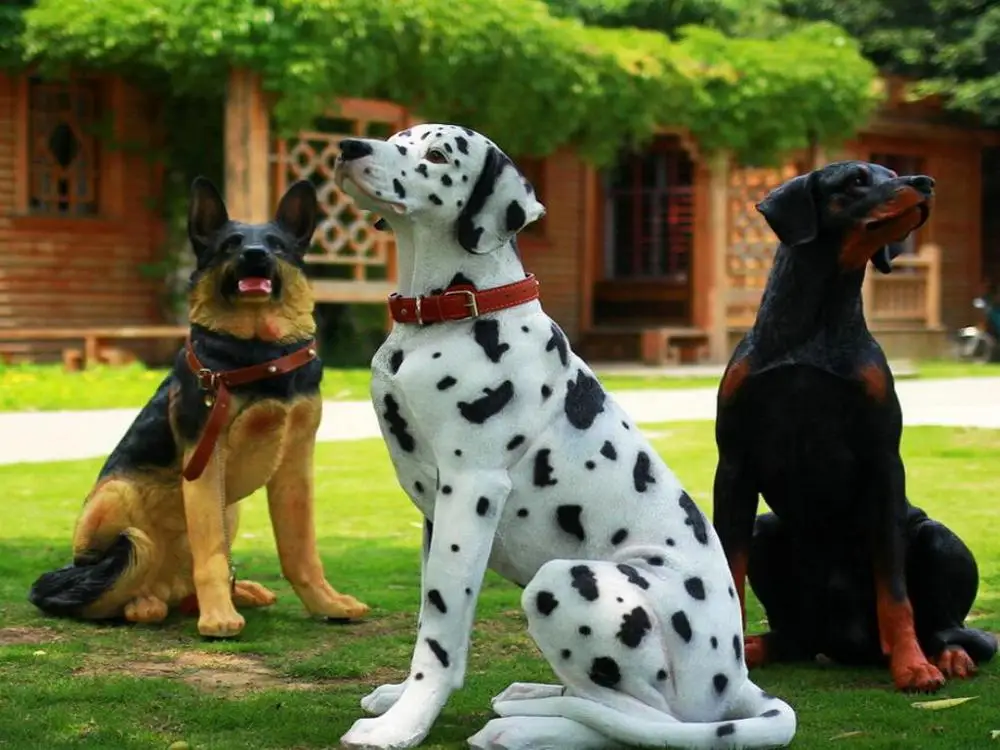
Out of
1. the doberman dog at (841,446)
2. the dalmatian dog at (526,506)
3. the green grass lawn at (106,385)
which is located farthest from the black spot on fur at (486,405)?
the green grass lawn at (106,385)

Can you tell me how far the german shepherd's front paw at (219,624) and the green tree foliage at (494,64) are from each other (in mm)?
11929

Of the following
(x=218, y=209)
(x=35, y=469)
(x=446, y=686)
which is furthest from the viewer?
(x=35, y=469)

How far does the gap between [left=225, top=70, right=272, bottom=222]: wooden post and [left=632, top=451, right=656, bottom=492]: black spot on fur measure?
45.4 feet

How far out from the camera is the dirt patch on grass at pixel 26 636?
226 inches

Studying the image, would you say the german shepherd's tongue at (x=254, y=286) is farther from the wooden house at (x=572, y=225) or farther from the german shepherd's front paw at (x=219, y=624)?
the wooden house at (x=572, y=225)

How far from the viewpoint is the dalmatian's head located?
164 inches

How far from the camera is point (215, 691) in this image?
4992mm

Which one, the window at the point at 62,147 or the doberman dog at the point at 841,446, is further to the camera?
the window at the point at 62,147

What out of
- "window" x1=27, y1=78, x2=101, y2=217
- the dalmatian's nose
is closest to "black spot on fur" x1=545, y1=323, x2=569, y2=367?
the dalmatian's nose

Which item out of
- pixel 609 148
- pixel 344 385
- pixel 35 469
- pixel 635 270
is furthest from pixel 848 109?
pixel 35 469

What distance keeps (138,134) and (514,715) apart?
54.6ft

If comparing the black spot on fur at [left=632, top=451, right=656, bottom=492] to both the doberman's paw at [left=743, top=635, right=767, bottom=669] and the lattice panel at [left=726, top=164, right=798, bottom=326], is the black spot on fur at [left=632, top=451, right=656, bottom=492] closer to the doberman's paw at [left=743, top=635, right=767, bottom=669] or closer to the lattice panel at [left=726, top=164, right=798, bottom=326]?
the doberman's paw at [left=743, top=635, right=767, bottom=669]

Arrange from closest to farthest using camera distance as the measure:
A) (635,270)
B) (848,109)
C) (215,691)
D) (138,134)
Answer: (215,691) < (138,134) < (848,109) < (635,270)

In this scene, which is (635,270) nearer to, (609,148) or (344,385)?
(609,148)
